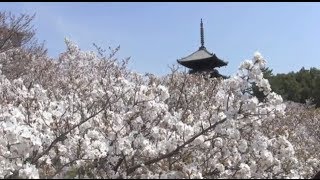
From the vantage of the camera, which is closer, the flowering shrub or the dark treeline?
the flowering shrub

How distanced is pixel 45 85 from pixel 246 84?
412 inches

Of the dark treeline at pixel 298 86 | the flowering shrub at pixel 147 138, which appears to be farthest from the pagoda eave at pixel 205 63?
the flowering shrub at pixel 147 138

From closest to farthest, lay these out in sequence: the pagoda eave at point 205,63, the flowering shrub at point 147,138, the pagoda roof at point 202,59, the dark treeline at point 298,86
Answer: the flowering shrub at point 147,138 < the pagoda roof at point 202,59 < the pagoda eave at point 205,63 < the dark treeline at point 298,86

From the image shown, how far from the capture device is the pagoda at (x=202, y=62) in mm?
26875

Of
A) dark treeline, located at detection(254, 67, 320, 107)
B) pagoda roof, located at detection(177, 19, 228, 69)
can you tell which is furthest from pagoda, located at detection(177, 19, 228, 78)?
dark treeline, located at detection(254, 67, 320, 107)

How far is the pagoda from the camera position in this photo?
88.2 feet

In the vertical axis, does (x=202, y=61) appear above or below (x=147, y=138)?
above

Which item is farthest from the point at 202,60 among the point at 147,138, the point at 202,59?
the point at 147,138

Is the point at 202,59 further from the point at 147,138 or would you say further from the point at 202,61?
the point at 147,138

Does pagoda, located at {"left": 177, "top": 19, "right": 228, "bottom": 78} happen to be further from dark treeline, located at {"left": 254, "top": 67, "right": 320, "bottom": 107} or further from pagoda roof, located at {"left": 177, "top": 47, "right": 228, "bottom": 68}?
dark treeline, located at {"left": 254, "top": 67, "right": 320, "bottom": 107}

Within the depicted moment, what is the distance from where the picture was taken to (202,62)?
27.3 metres

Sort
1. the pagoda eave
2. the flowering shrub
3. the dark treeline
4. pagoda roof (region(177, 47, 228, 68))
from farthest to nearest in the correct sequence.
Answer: the dark treeline → the pagoda eave → pagoda roof (region(177, 47, 228, 68)) → the flowering shrub

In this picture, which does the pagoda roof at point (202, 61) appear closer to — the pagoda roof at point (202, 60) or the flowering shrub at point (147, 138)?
the pagoda roof at point (202, 60)

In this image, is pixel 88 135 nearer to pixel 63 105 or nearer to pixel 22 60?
pixel 63 105
